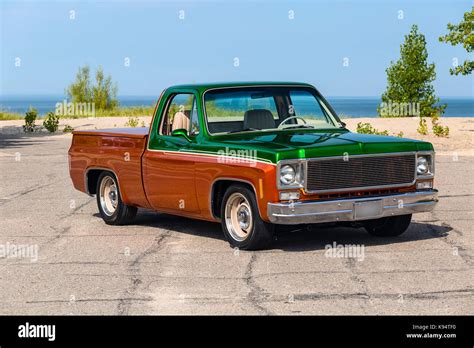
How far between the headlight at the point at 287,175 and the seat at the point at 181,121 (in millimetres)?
2177

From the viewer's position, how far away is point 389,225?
11.6 meters

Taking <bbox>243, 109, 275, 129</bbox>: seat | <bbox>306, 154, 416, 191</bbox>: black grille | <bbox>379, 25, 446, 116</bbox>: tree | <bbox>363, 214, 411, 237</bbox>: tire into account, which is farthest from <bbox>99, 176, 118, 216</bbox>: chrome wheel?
<bbox>379, 25, 446, 116</bbox>: tree

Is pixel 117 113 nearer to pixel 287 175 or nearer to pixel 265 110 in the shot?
pixel 265 110

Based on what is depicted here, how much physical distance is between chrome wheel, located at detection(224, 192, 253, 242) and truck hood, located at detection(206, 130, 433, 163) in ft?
1.87

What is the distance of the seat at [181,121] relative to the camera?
39.6ft

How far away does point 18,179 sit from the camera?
64.4 feet

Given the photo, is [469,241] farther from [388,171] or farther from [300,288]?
[300,288]

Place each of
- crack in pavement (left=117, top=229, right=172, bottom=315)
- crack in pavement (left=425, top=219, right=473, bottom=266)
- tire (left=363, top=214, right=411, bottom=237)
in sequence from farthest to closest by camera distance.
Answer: tire (left=363, top=214, right=411, bottom=237) < crack in pavement (left=425, top=219, right=473, bottom=266) < crack in pavement (left=117, top=229, right=172, bottom=315)

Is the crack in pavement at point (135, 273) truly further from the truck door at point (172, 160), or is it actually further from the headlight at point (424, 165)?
the headlight at point (424, 165)

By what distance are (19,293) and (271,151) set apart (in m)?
2.98

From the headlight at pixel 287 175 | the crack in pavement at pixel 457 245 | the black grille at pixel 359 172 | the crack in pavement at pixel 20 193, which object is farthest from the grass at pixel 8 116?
the headlight at pixel 287 175

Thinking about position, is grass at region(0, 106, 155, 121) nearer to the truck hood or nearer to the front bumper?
the truck hood

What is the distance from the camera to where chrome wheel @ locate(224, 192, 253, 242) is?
10867mm
